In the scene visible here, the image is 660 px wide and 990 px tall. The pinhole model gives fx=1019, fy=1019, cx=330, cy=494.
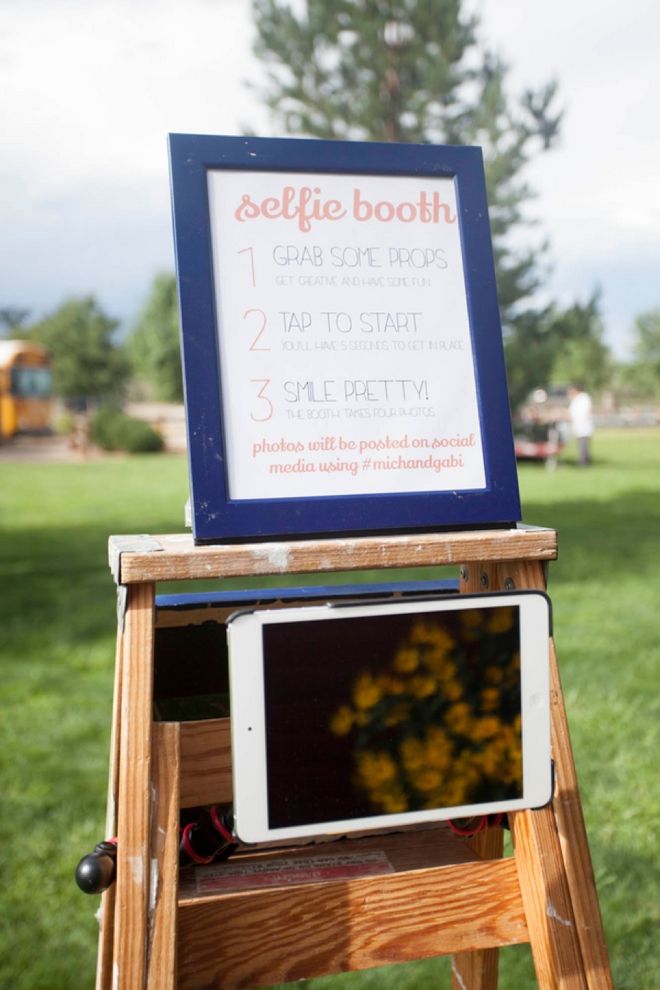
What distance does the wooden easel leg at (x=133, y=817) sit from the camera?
1.23m

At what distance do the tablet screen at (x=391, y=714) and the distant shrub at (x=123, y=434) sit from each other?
953 inches

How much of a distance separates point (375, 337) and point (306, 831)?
2.20 ft

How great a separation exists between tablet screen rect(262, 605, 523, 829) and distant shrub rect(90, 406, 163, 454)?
24217mm

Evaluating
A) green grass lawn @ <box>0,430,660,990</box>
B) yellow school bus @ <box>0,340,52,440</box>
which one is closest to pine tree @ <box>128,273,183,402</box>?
yellow school bus @ <box>0,340,52,440</box>

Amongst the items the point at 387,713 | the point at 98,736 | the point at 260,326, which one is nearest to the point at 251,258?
the point at 260,326

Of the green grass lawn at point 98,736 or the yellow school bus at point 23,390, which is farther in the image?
the yellow school bus at point 23,390

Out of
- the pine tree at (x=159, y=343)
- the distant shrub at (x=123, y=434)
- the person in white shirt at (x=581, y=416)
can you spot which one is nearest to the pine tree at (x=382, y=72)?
the person in white shirt at (x=581, y=416)

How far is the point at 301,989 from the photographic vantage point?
7.39 ft

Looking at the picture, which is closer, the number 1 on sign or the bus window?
the number 1 on sign

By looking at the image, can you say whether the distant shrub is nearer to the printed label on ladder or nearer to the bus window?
the bus window

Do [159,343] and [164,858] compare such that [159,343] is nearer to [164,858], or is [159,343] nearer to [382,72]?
[382,72]

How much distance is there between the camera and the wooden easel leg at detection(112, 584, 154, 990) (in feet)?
4.04

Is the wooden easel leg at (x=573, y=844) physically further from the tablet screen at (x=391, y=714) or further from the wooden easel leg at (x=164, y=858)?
the wooden easel leg at (x=164, y=858)

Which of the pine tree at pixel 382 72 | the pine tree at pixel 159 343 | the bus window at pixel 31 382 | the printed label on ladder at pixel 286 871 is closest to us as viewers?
the printed label on ladder at pixel 286 871
